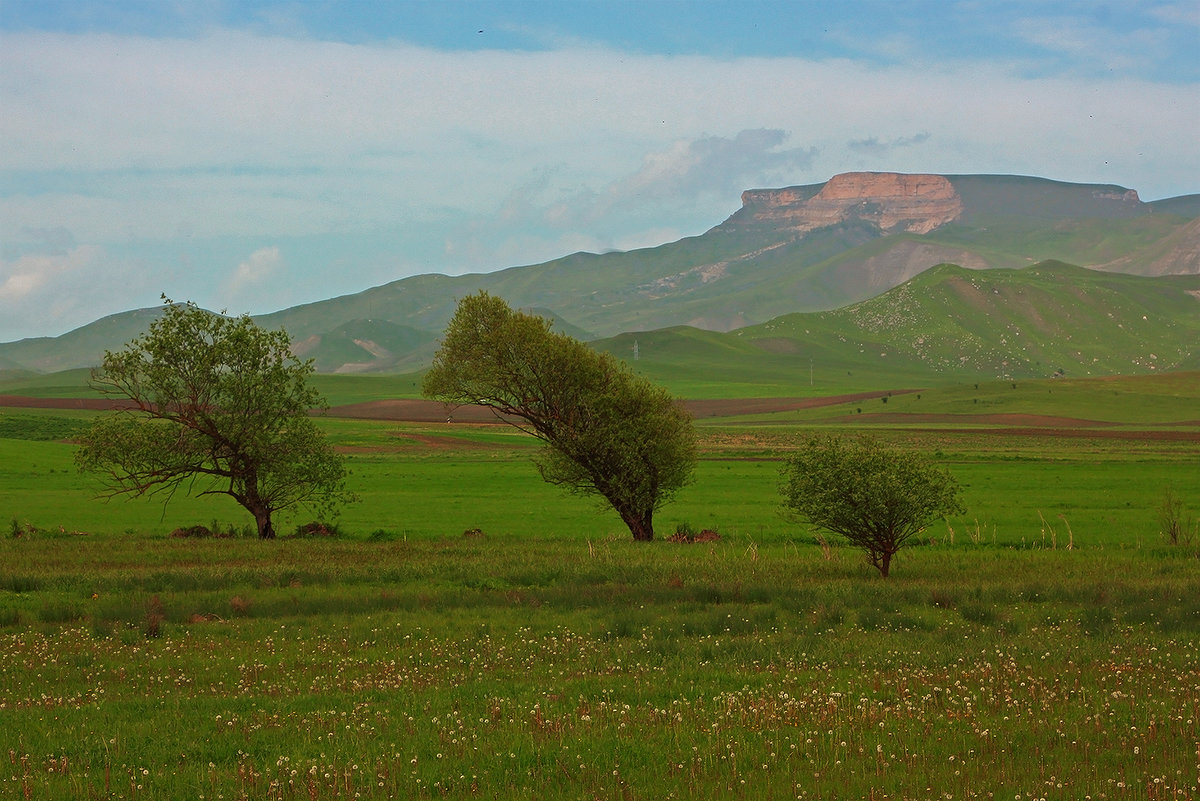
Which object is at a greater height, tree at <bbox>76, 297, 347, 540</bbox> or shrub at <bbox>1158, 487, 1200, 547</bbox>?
tree at <bbox>76, 297, 347, 540</bbox>

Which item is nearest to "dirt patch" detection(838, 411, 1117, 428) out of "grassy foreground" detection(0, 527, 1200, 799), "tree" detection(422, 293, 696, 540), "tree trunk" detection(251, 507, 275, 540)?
"tree" detection(422, 293, 696, 540)

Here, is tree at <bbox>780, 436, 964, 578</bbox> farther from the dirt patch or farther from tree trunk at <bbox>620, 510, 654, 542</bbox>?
the dirt patch

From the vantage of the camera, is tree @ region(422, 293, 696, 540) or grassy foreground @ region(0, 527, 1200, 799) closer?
grassy foreground @ region(0, 527, 1200, 799)

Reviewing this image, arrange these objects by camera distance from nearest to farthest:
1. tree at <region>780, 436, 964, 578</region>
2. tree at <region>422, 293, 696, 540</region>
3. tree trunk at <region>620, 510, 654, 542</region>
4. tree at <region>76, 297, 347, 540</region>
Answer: tree at <region>780, 436, 964, 578</region> < tree at <region>76, 297, 347, 540</region> < tree at <region>422, 293, 696, 540</region> < tree trunk at <region>620, 510, 654, 542</region>

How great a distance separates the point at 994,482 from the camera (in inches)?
3039

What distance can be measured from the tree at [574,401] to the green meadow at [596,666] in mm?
3344

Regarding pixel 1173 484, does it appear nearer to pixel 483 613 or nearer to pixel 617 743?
pixel 483 613

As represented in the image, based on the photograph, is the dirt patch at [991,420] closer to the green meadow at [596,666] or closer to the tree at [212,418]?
the green meadow at [596,666]

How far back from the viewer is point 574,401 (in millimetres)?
50562

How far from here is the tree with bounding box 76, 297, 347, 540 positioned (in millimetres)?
46375

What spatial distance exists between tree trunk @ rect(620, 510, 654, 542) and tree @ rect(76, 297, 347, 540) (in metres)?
13.5

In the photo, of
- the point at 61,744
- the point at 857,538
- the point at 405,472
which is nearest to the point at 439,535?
the point at 857,538

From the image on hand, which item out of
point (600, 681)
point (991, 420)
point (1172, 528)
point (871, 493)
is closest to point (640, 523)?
point (871, 493)

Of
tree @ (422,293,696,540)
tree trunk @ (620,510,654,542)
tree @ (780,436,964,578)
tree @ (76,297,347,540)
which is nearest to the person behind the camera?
tree @ (780,436,964,578)
